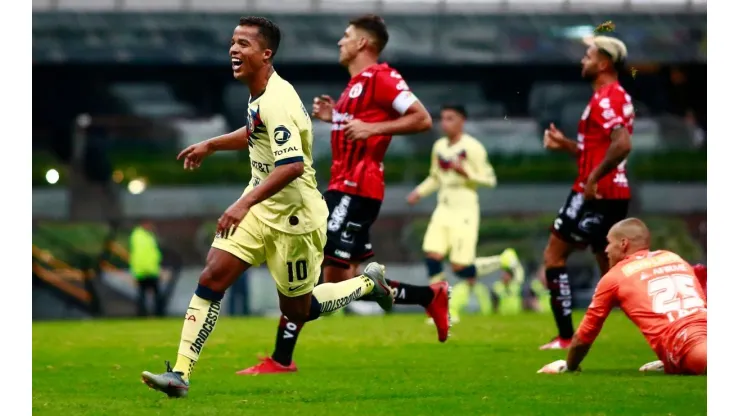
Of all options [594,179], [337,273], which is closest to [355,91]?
[337,273]

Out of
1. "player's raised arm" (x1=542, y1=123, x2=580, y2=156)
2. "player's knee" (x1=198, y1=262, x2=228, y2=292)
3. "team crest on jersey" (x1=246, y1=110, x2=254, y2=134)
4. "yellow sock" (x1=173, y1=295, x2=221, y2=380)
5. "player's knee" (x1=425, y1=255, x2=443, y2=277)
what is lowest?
"player's knee" (x1=425, y1=255, x2=443, y2=277)

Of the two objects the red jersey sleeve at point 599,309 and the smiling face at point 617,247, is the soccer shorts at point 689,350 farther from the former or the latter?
the smiling face at point 617,247

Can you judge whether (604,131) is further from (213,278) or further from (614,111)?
(213,278)

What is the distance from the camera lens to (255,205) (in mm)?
7734

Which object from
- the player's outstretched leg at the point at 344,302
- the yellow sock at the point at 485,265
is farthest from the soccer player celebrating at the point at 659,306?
the yellow sock at the point at 485,265

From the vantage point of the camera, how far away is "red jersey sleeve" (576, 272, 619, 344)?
8391 mm

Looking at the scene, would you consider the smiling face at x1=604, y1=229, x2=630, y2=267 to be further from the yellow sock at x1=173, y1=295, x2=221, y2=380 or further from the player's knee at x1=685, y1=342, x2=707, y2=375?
the yellow sock at x1=173, y1=295, x2=221, y2=380

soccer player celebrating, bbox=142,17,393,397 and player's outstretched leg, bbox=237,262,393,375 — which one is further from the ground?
soccer player celebrating, bbox=142,17,393,397

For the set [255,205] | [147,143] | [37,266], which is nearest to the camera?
[255,205]

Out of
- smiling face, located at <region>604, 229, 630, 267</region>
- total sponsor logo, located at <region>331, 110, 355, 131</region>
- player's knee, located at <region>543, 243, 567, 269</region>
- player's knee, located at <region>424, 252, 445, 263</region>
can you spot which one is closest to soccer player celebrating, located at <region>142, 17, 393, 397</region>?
total sponsor logo, located at <region>331, 110, 355, 131</region>

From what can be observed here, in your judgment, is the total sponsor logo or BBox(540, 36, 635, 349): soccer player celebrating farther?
BBox(540, 36, 635, 349): soccer player celebrating
